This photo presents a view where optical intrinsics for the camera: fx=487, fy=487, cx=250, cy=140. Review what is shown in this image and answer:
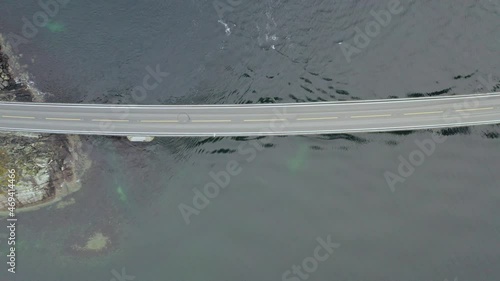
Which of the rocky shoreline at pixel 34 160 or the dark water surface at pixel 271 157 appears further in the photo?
the rocky shoreline at pixel 34 160

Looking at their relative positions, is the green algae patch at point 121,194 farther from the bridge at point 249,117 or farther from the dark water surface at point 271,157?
the bridge at point 249,117

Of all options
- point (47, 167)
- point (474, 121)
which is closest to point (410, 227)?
point (474, 121)

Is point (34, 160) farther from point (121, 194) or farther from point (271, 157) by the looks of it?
point (271, 157)

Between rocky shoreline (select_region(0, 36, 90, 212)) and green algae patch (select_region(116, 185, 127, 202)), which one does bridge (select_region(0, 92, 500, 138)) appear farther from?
green algae patch (select_region(116, 185, 127, 202))

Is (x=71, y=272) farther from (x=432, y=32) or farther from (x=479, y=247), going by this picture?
(x=432, y=32)

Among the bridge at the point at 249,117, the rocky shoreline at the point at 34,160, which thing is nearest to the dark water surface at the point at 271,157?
the bridge at the point at 249,117

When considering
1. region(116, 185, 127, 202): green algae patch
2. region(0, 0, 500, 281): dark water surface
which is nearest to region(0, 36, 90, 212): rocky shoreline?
region(0, 0, 500, 281): dark water surface

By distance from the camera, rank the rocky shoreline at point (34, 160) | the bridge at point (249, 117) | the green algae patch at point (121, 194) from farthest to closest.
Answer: the green algae patch at point (121, 194) < the bridge at point (249, 117) < the rocky shoreline at point (34, 160)

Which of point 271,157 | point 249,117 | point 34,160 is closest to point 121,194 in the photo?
point 34,160
